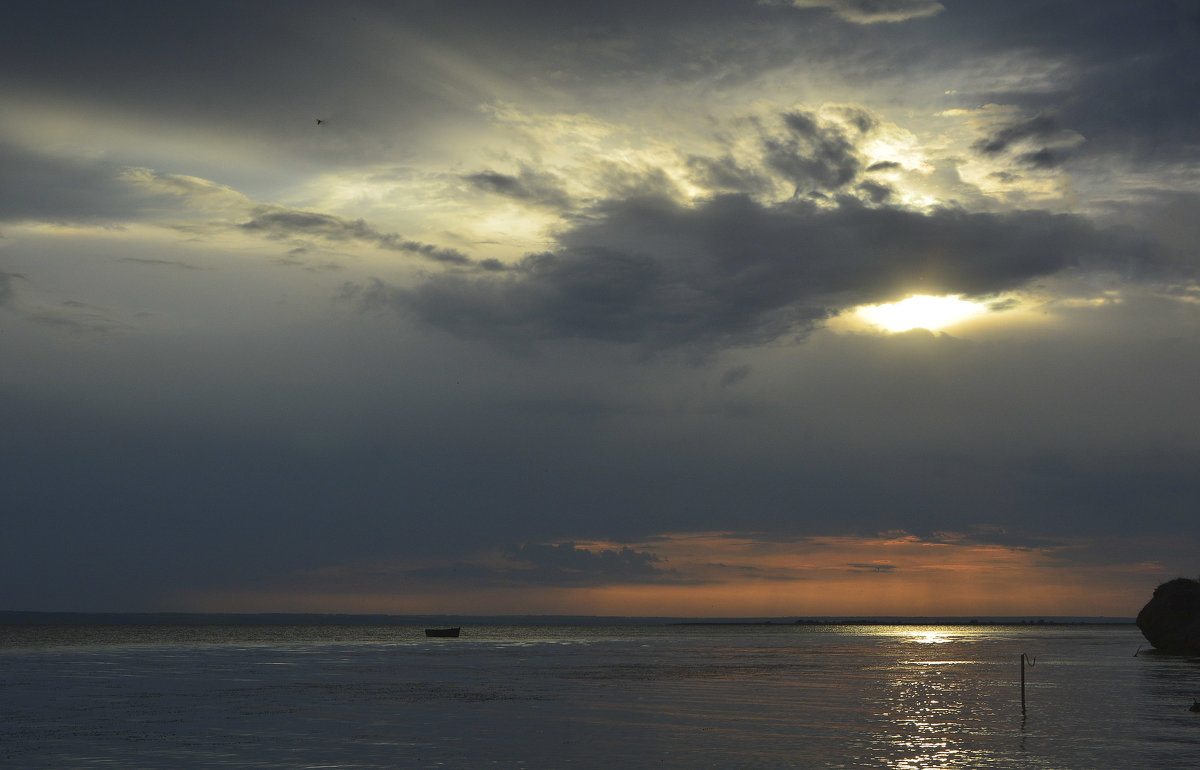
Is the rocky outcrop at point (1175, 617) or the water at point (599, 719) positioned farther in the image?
the rocky outcrop at point (1175, 617)

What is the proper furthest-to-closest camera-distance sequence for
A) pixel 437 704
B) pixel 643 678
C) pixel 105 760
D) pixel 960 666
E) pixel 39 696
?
1. pixel 960 666
2. pixel 643 678
3. pixel 39 696
4. pixel 437 704
5. pixel 105 760

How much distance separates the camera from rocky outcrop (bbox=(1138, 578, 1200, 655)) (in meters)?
130

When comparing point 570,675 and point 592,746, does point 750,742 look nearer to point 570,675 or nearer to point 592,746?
point 592,746

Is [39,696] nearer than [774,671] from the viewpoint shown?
Yes

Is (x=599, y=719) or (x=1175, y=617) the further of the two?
(x=1175, y=617)

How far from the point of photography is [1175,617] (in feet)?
440

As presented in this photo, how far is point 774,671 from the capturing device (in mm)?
105062

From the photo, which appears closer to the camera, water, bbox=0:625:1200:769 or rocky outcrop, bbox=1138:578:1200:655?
water, bbox=0:625:1200:769

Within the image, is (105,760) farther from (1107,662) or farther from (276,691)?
(1107,662)

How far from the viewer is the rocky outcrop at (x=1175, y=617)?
130 metres

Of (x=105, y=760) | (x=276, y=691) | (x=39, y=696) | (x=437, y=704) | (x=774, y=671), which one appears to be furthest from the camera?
(x=774, y=671)

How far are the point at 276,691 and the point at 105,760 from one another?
118 ft

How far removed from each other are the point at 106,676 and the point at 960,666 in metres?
89.1

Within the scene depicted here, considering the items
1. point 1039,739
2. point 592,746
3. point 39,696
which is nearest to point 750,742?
point 592,746
